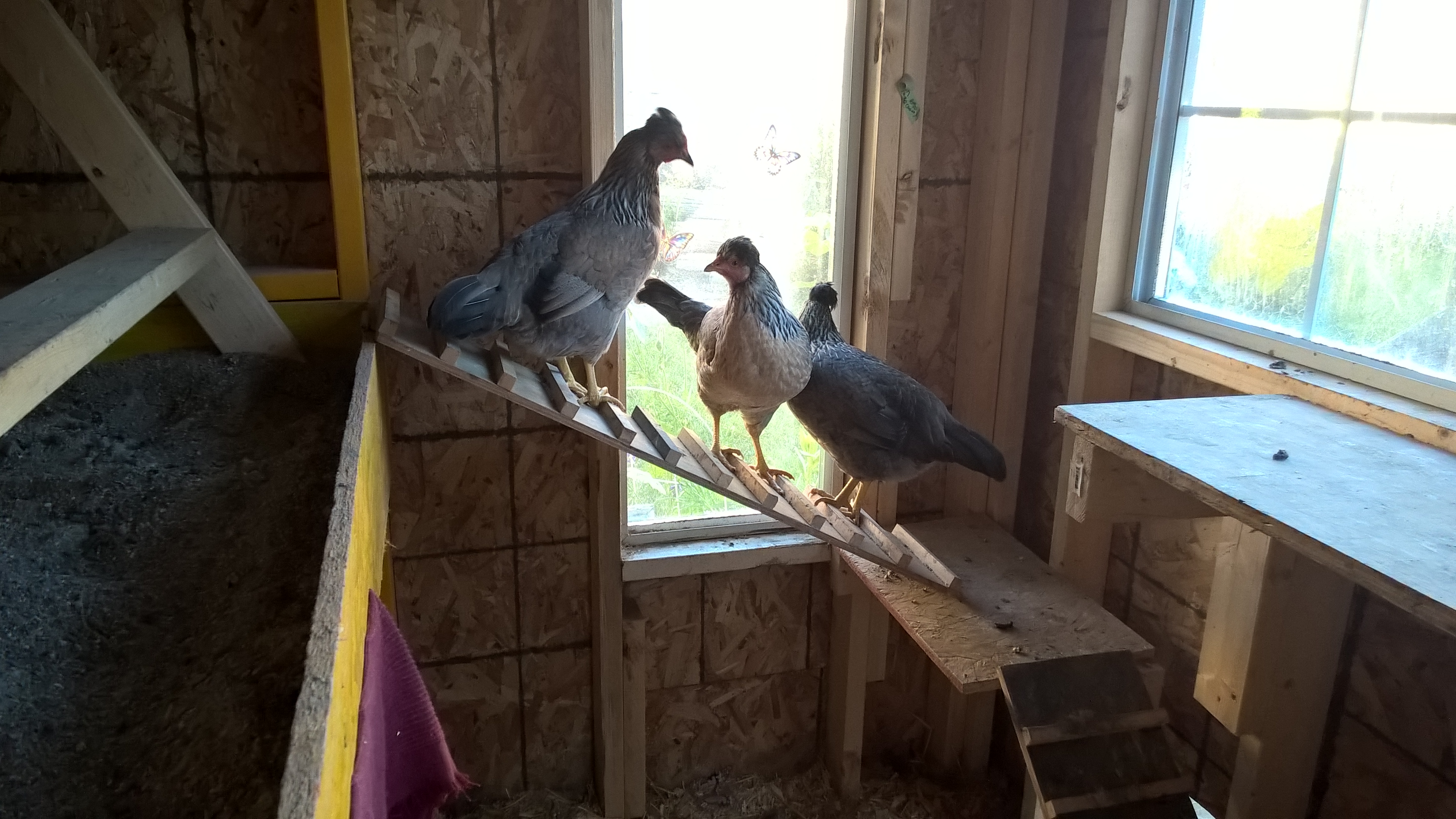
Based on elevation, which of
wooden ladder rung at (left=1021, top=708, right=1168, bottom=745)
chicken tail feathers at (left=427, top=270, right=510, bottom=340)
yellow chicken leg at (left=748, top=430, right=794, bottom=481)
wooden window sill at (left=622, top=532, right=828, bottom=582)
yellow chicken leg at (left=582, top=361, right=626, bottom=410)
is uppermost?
chicken tail feathers at (left=427, top=270, right=510, bottom=340)

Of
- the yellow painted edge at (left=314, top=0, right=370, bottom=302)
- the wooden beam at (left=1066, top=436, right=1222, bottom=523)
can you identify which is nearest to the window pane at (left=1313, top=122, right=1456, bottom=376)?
the wooden beam at (left=1066, top=436, right=1222, bottom=523)

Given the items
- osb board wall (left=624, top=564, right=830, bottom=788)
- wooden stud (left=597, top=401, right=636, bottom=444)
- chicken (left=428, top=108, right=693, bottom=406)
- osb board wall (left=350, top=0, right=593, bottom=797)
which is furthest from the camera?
osb board wall (left=624, top=564, right=830, bottom=788)

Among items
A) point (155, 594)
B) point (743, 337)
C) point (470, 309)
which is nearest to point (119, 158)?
point (470, 309)

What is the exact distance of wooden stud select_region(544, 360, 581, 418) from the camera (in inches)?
64.1

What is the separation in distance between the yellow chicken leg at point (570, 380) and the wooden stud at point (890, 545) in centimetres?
73

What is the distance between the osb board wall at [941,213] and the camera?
2152 millimetres

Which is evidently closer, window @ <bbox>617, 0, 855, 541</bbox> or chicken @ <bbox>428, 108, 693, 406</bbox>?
chicken @ <bbox>428, 108, 693, 406</bbox>

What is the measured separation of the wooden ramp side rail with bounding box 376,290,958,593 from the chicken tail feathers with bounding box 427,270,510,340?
0.06m

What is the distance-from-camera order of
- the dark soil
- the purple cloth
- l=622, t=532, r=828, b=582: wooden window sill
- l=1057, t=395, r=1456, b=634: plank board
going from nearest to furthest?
the dark soil < l=1057, t=395, r=1456, b=634: plank board < the purple cloth < l=622, t=532, r=828, b=582: wooden window sill

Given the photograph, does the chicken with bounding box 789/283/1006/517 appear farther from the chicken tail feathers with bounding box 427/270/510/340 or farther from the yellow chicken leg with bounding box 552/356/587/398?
the chicken tail feathers with bounding box 427/270/510/340

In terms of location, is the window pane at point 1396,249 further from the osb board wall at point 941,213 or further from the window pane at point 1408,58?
the osb board wall at point 941,213

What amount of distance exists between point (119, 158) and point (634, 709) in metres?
1.64

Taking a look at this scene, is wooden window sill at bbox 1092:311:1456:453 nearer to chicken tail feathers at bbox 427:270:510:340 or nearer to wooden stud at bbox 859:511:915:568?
wooden stud at bbox 859:511:915:568

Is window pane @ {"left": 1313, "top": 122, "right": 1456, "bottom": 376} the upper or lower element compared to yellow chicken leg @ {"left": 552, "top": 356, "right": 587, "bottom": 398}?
upper
